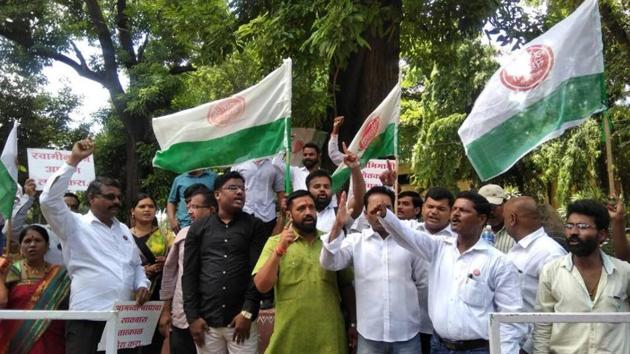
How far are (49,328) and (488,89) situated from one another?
370cm

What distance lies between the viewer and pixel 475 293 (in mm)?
4367

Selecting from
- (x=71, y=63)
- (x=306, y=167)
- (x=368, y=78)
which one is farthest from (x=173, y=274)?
(x=71, y=63)

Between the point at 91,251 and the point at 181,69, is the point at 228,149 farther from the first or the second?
the point at 181,69

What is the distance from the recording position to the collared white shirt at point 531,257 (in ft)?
16.3

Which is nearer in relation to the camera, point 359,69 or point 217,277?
point 217,277

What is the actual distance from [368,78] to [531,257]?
4529 mm

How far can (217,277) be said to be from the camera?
5305mm

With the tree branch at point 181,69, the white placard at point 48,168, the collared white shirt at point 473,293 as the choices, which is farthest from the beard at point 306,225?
the tree branch at point 181,69

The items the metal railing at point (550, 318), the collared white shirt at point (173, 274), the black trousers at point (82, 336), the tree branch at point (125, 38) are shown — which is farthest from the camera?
the tree branch at point (125, 38)

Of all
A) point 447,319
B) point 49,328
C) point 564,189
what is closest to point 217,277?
point 49,328

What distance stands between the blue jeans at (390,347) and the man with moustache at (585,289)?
0.75 metres

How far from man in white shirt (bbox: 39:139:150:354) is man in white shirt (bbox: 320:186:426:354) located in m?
1.54

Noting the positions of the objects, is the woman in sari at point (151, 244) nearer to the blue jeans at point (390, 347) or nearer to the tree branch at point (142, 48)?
the blue jeans at point (390, 347)

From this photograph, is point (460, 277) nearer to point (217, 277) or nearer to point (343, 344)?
point (343, 344)
